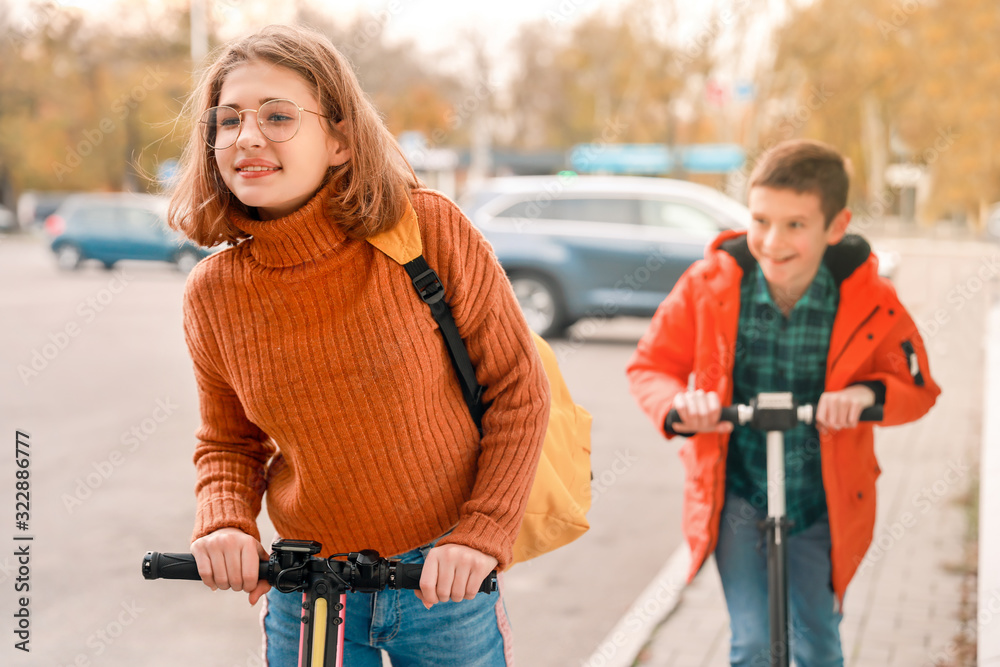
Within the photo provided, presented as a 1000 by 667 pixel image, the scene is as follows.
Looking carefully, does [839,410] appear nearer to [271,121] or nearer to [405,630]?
[405,630]

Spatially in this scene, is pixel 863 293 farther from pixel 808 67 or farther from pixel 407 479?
pixel 808 67

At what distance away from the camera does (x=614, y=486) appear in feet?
20.7

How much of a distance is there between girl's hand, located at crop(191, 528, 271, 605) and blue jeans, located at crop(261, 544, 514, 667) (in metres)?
0.19

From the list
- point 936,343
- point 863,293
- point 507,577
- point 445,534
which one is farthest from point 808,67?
point 445,534

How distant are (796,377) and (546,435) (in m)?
1.10

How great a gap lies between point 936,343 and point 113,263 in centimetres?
1721

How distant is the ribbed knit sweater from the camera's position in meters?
1.66

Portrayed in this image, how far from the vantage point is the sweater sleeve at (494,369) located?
169cm

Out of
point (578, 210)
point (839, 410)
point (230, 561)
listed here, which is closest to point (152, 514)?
point (230, 561)

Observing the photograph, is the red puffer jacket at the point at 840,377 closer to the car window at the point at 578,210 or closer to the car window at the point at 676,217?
the car window at the point at 676,217

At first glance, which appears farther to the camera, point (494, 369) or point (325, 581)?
point (494, 369)

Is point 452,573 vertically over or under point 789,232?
under

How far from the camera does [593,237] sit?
39.6 feet

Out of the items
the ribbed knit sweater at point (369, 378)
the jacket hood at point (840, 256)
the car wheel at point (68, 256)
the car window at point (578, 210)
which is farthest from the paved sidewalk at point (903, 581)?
the car wheel at point (68, 256)
